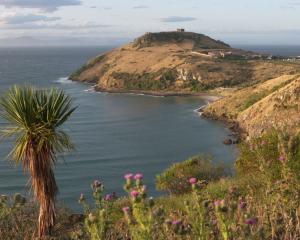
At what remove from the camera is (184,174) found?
1384 inches

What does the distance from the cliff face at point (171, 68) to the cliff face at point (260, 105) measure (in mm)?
27252

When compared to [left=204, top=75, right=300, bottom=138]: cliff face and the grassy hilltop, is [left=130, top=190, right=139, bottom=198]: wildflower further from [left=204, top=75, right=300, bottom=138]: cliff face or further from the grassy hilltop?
[left=204, top=75, right=300, bottom=138]: cliff face

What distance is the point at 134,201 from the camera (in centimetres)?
650

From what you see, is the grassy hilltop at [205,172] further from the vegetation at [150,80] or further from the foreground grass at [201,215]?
the vegetation at [150,80]

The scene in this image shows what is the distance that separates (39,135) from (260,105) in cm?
6693

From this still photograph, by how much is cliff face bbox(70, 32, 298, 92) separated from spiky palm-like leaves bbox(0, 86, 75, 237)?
10690 cm

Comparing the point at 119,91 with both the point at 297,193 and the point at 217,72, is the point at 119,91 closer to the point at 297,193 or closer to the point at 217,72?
the point at 217,72

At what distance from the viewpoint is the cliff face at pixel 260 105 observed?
2778 inches

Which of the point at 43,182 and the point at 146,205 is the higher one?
the point at 146,205

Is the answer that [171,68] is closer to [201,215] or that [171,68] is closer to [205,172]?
[205,172]

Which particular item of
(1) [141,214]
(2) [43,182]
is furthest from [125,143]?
(1) [141,214]

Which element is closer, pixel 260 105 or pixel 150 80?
pixel 260 105

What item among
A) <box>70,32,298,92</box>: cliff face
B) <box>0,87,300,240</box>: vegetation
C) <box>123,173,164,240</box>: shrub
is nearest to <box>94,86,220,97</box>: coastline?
<box>70,32,298,92</box>: cliff face

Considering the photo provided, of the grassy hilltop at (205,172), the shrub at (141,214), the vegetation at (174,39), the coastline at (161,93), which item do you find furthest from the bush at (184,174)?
the vegetation at (174,39)
